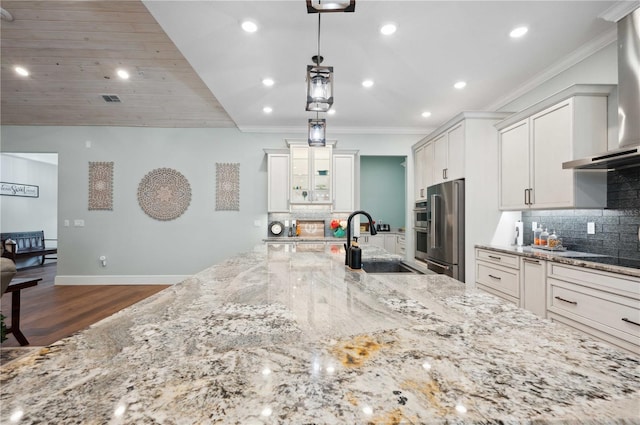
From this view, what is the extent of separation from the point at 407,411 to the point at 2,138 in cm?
760

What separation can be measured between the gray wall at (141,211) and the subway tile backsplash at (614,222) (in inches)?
166

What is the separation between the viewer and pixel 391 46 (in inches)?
110

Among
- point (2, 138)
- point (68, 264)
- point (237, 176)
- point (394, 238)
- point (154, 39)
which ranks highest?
point (154, 39)

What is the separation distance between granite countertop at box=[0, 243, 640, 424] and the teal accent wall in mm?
6121

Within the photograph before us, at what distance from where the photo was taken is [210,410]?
45 cm

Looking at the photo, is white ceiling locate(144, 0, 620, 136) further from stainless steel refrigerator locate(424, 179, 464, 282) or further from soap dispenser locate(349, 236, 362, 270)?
soap dispenser locate(349, 236, 362, 270)

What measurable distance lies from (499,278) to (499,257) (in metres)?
0.22

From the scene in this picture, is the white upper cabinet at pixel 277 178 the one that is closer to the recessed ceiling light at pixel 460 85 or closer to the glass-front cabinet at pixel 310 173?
the glass-front cabinet at pixel 310 173

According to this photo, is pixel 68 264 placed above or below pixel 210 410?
below

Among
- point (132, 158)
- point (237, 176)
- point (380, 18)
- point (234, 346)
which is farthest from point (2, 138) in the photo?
point (234, 346)

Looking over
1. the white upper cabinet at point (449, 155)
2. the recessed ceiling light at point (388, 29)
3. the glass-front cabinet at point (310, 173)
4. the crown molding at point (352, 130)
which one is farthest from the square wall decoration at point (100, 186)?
the white upper cabinet at point (449, 155)

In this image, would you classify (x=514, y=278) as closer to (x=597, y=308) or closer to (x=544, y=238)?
(x=544, y=238)

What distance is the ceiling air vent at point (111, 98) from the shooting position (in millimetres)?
4516

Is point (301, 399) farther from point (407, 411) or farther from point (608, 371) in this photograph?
point (608, 371)
